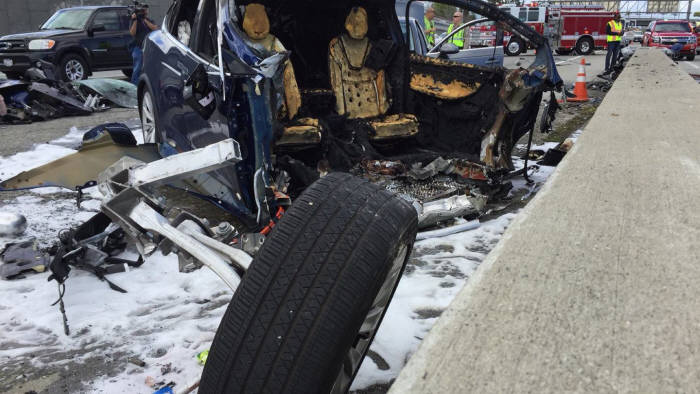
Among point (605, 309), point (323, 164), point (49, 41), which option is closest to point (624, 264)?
point (605, 309)

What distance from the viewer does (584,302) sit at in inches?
54.9

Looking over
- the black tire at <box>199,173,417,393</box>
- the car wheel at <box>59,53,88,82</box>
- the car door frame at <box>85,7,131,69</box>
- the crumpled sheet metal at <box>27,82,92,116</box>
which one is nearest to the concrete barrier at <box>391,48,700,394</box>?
the black tire at <box>199,173,417,393</box>

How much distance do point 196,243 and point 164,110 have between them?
8.09 feet

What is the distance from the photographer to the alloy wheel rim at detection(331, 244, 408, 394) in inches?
66.6

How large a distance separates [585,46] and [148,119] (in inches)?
1181

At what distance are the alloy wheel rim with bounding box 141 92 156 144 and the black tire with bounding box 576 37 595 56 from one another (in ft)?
97.5

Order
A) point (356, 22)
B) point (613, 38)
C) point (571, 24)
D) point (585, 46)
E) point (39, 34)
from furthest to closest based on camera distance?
point (585, 46), point (571, 24), point (613, 38), point (39, 34), point (356, 22)

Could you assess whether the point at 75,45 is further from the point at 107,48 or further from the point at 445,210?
the point at 445,210

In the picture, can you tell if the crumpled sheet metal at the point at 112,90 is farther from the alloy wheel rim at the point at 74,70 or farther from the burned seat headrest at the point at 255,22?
the burned seat headrest at the point at 255,22

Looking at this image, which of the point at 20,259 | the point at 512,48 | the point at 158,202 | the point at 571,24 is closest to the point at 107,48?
the point at 20,259

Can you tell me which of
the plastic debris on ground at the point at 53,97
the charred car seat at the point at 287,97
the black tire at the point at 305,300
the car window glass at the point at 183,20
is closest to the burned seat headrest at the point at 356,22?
the charred car seat at the point at 287,97

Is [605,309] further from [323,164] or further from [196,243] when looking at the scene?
[323,164]

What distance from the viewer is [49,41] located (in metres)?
12.0

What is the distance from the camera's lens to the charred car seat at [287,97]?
13.5 feet
